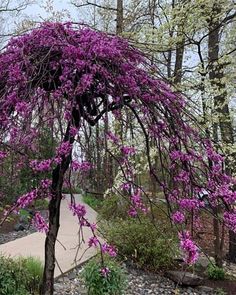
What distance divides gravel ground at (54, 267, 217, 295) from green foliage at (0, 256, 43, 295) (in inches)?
20.3

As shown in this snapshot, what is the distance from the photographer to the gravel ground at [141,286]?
424cm

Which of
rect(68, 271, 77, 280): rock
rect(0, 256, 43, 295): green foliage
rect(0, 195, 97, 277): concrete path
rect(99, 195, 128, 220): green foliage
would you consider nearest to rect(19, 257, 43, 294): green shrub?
rect(0, 256, 43, 295): green foliage

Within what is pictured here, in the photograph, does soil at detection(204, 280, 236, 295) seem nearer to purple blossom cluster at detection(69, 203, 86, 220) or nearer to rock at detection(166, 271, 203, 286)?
rock at detection(166, 271, 203, 286)

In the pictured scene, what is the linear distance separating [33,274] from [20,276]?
1.37 ft

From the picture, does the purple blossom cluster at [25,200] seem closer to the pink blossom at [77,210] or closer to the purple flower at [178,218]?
the pink blossom at [77,210]

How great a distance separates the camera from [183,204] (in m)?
1.88

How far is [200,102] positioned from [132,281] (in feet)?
7.71

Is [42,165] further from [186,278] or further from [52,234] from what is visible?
[186,278]

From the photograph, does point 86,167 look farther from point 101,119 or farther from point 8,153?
point 101,119

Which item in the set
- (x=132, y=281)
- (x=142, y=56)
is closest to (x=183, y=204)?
(x=142, y=56)

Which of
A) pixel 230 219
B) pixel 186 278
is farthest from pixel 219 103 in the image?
pixel 230 219

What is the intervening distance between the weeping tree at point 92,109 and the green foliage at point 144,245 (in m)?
2.97

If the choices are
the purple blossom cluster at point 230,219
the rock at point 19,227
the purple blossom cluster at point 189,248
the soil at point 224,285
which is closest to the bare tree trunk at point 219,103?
the soil at point 224,285

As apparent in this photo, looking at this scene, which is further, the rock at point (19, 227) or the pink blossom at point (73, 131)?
the rock at point (19, 227)
